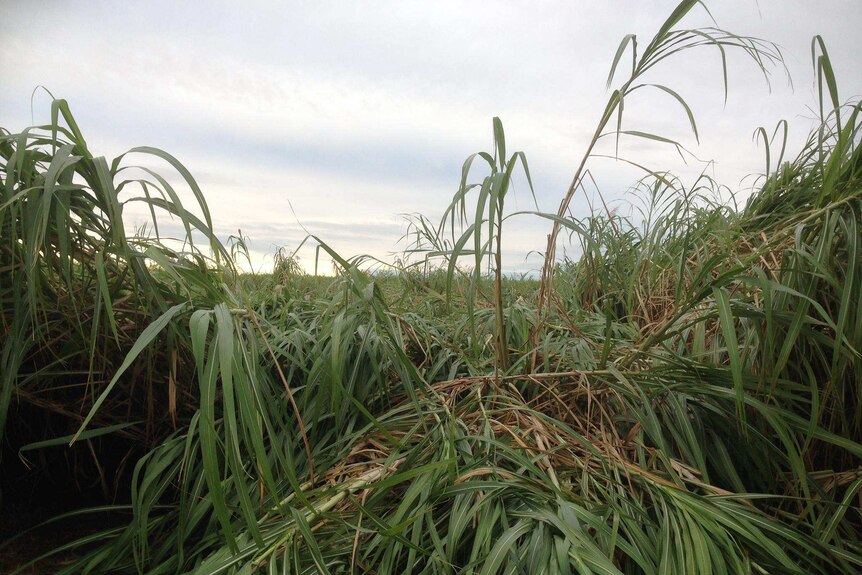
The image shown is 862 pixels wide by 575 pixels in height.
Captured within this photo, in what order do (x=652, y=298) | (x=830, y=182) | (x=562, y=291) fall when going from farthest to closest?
1. (x=562, y=291)
2. (x=652, y=298)
3. (x=830, y=182)

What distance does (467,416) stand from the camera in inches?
47.9

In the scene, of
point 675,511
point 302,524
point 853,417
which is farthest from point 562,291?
point 302,524

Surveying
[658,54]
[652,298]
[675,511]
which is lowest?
[675,511]

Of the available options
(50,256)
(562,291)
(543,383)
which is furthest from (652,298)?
(50,256)

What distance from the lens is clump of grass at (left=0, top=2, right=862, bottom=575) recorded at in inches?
35.8

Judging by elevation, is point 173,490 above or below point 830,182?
below

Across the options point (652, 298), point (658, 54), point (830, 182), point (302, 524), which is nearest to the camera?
point (302, 524)

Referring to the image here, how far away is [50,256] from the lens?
1.13m

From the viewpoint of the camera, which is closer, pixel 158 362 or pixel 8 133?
pixel 8 133

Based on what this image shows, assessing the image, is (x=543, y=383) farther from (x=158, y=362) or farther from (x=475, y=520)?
(x=158, y=362)

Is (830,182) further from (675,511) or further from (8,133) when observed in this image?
(8,133)

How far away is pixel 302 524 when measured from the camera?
0.88 meters

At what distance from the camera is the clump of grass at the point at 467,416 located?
0.91 metres

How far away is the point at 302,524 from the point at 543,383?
0.65m
